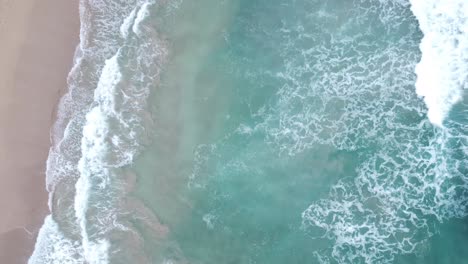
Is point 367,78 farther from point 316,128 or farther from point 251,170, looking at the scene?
point 251,170

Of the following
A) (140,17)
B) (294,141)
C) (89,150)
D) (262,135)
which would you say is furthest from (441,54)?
(89,150)

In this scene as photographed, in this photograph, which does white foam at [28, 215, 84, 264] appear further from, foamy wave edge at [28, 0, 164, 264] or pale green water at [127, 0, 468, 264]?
pale green water at [127, 0, 468, 264]

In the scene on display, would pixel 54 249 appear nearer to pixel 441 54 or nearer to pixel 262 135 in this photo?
pixel 262 135

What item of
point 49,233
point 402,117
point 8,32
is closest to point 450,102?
point 402,117

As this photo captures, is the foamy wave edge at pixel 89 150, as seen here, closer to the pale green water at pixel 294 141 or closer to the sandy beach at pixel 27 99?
the sandy beach at pixel 27 99

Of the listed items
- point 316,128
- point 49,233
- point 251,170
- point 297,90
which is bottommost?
point 49,233

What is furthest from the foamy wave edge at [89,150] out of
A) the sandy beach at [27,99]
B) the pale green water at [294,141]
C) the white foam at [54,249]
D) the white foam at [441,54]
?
the white foam at [441,54]

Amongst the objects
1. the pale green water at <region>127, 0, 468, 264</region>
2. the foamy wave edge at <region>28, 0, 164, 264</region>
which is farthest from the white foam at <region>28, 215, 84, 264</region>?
the pale green water at <region>127, 0, 468, 264</region>
